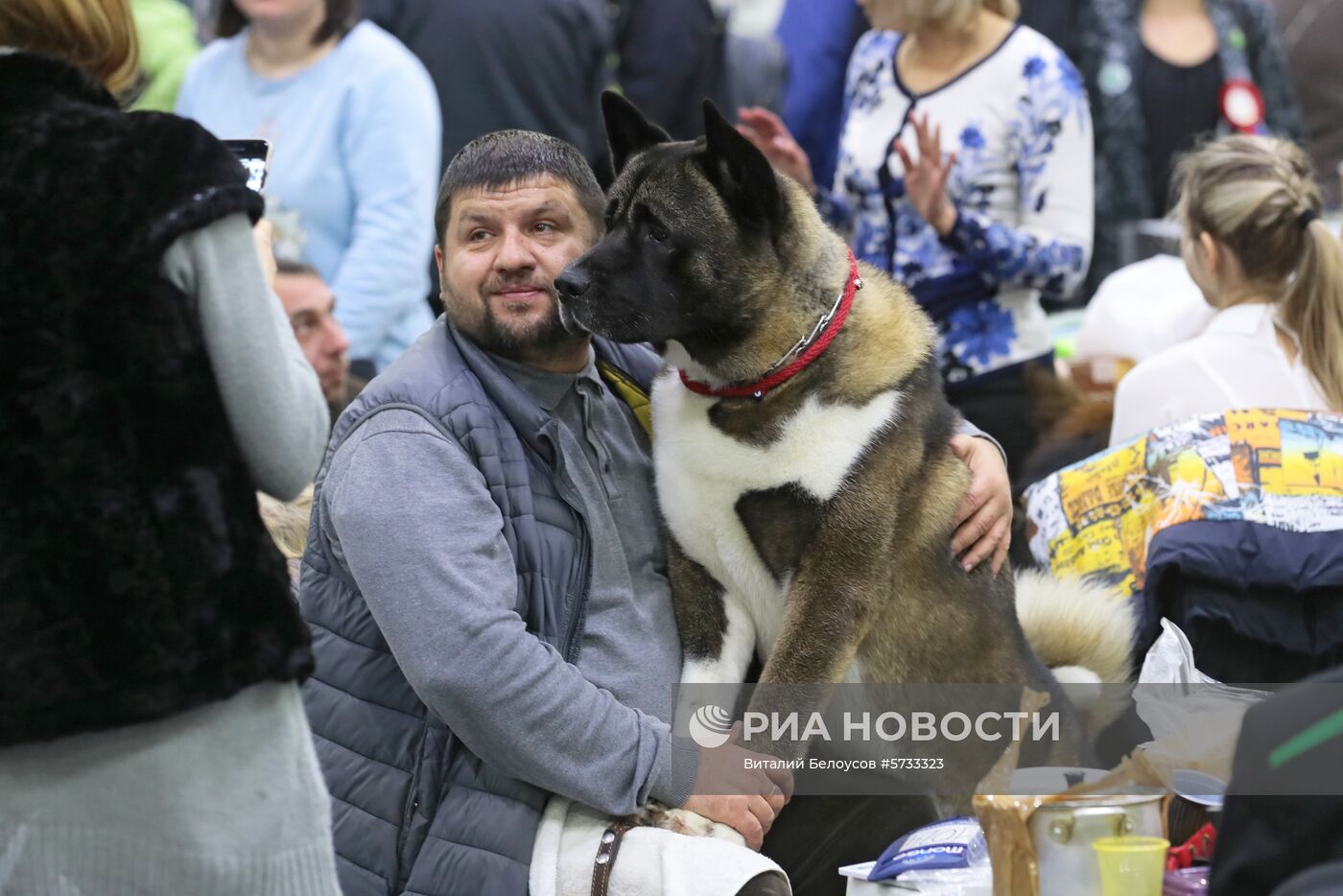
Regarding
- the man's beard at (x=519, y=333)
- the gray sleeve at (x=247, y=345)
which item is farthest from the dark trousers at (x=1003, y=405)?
the gray sleeve at (x=247, y=345)

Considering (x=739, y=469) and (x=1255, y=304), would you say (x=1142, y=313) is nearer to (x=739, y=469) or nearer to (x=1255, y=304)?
(x=1255, y=304)

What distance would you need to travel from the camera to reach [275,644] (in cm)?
163

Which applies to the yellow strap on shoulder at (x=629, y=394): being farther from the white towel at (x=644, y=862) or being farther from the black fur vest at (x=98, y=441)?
the black fur vest at (x=98, y=441)

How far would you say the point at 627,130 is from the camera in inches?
100

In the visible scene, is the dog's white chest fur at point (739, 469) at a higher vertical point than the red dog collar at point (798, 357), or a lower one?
lower

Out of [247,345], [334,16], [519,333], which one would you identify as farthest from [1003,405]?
[247,345]

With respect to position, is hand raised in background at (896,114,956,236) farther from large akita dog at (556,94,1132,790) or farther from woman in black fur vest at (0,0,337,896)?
woman in black fur vest at (0,0,337,896)

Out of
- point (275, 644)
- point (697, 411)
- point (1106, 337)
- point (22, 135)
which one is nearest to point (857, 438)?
point (697, 411)

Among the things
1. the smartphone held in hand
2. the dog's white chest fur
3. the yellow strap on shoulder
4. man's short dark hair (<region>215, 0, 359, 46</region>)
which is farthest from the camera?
man's short dark hair (<region>215, 0, 359, 46</region>)

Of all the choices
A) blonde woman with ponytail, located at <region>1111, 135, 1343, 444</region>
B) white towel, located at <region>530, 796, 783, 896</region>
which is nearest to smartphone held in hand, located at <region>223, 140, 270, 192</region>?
white towel, located at <region>530, 796, 783, 896</region>

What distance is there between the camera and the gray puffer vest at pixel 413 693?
2.13 meters

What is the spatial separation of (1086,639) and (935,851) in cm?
65

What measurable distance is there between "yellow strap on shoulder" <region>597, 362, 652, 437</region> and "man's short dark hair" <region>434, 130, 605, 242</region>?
0.26 m

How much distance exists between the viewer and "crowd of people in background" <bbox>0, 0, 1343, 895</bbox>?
1.58m
